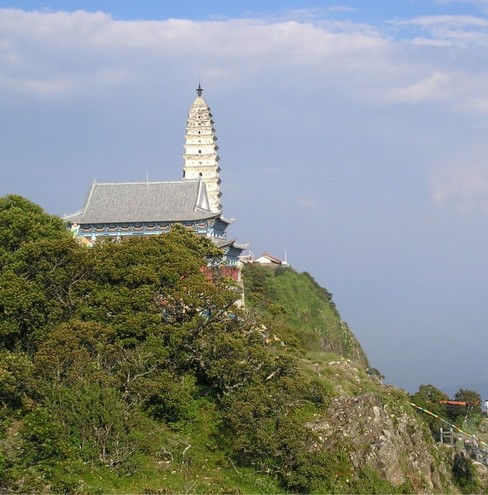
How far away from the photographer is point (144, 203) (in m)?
50.4

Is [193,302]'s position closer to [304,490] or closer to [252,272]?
[304,490]

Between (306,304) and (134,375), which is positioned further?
(306,304)

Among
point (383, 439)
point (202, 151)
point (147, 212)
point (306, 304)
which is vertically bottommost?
point (383, 439)

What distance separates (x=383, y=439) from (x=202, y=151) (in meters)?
43.8

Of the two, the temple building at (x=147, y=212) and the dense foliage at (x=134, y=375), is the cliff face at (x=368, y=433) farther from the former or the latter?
the temple building at (x=147, y=212)

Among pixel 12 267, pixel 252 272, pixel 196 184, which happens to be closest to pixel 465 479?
pixel 12 267

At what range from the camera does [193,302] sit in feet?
88.2

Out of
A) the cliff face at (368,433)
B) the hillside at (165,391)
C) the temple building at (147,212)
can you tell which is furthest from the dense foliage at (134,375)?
the temple building at (147,212)

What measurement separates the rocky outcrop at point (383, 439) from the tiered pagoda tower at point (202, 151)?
129 ft

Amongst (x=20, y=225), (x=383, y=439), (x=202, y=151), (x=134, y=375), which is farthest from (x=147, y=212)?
(x=383, y=439)

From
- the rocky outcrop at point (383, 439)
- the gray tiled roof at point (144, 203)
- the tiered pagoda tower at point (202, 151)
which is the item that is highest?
the tiered pagoda tower at point (202, 151)

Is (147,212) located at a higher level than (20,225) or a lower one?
higher

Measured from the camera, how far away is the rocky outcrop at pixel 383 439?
83.8ft

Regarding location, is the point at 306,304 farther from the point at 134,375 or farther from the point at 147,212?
the point at 134,375
